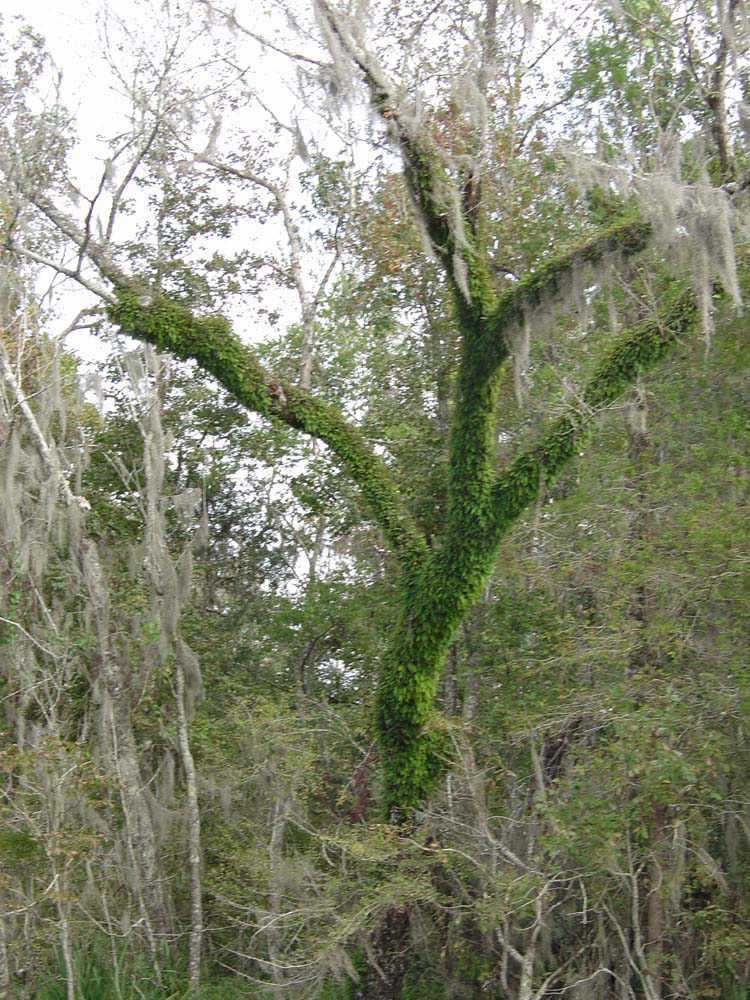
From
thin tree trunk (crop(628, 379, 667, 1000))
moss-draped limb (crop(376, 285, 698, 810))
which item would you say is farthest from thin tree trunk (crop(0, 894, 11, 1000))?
thin tree trunk (crop(628, 379, 667, 1000))

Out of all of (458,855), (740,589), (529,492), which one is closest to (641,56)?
(529,492)

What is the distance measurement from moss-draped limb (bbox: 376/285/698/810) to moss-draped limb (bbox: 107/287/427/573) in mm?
498

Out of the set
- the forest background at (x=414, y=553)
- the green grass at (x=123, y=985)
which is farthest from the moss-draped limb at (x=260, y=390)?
the green grass at (x=123, y=985)

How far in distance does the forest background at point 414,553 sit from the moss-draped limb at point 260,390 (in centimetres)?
3

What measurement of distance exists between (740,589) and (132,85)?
7628 millimetres

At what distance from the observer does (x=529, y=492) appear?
960 cm

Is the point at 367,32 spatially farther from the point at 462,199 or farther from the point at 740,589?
the point at 740,589

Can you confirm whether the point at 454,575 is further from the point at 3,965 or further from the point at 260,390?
the point at 3,965

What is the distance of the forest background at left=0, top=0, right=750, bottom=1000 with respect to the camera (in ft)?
29.6

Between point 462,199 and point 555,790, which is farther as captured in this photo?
point 462,199

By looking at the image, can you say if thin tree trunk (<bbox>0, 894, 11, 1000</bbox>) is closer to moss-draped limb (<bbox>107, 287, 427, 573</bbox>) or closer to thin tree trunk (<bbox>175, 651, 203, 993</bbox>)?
thin tree trunk (<bbox>175, 651, 203, 993</bbox>)

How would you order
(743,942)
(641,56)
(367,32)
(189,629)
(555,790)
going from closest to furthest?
1. (743,942)
2. (555,790)
3. (367,32)
4. (641,56)
5. (189,629)

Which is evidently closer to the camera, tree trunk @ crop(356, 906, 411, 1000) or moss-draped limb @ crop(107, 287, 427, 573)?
tree trunk @ crop(356, 906, 411, 1000)

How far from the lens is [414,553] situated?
10.1 m
